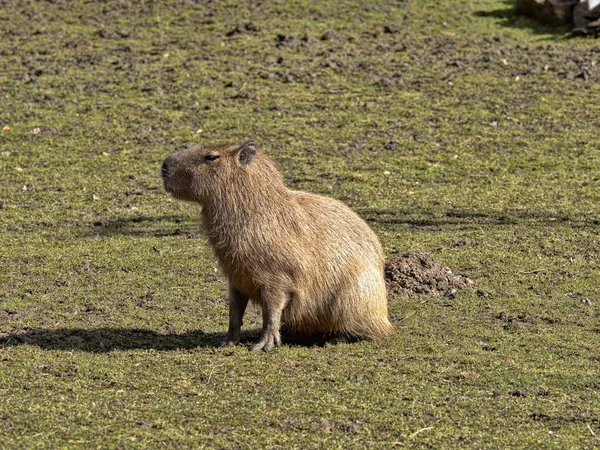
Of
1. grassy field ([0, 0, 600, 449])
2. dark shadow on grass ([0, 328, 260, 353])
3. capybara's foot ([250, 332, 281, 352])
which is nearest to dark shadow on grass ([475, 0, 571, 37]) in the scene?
grassy field ([0, 0, 600, 449])

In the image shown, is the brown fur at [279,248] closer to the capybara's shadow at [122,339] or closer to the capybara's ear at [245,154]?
the capybara's ear at [245,154]

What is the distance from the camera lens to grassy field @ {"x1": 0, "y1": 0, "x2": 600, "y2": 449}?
17.3 ft

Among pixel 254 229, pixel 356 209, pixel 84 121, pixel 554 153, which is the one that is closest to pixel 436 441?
pixel 254 229

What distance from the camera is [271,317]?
641 cm

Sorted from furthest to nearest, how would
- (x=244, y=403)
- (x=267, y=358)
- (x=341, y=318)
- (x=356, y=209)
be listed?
(x=356, y=209), (x=341, y=318), (x=267, y=358), (x=244, y=403)

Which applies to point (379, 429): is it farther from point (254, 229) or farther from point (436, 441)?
point (254, 229)

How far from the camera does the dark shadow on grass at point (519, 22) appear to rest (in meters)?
15.0

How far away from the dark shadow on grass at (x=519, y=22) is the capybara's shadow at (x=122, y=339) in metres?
9.40

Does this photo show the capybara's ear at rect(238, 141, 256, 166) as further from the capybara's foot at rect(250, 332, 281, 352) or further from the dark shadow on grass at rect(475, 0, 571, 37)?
the dark shadow on grass at rect(475, 0, 571, 37)

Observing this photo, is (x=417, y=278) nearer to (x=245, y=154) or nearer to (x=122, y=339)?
(x=245, y=154)

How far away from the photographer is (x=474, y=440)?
4938 mm

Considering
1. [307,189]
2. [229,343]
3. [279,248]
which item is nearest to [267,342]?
[229,343]

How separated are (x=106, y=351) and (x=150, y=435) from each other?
1528mm

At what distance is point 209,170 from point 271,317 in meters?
0.97
